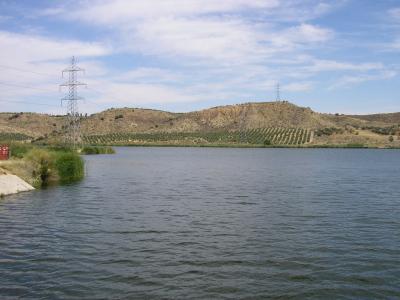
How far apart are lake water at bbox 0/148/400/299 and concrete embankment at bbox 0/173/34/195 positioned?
1078 millimetres

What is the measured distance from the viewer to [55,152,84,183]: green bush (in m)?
45.7

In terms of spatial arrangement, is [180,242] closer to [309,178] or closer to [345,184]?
[345,184]

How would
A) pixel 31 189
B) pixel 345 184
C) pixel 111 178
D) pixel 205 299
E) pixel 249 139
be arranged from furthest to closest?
1. pixel 249 139
2. pixel 111 178
3. pixel 345 184
4. pixel 31 189
5. pixel 205 299

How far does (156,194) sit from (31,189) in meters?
9.55

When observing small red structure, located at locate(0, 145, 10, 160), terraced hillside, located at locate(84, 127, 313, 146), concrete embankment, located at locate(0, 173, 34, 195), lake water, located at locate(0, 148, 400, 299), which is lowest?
lake water, located at locate(0, 148, 400, 299)

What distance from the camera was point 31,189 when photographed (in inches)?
1492

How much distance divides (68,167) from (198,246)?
95.7 ft

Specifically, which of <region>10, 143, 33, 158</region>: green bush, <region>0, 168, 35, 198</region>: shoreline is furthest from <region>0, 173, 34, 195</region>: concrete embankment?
<region>10, 143, 33, 158</region>: green bush

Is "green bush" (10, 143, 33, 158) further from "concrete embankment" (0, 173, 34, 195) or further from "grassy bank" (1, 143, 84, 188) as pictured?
"concrete embankment" (0, 173, 34, 195)

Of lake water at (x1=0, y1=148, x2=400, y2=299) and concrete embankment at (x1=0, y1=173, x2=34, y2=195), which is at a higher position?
concrete embankment at (x1=0, y1=173, x2=34, y2=195)

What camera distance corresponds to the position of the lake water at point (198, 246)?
1507 cm

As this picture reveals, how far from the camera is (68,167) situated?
4659 centimetres

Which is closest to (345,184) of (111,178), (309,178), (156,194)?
(309,178)

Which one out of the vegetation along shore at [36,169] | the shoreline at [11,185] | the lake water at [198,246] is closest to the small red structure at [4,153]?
the vegetation along shore at [36,169]
